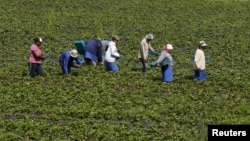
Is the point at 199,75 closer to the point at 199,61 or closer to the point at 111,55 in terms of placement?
the point at 199,61

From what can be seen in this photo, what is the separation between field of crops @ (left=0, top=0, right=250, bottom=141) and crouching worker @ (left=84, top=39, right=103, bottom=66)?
1.86ft

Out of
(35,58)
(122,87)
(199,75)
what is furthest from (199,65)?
(35,58)

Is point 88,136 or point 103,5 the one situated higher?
point 103,5

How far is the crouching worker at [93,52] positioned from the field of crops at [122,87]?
568 millimetres

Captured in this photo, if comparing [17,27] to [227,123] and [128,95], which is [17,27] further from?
[227,123]

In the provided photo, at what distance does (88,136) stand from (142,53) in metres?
9.00

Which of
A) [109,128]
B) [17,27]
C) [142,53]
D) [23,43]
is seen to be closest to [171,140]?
[109,128]

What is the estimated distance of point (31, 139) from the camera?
624 inches

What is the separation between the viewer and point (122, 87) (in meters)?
21.8

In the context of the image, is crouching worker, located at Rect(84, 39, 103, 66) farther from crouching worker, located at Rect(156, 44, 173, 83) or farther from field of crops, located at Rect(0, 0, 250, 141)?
crouching worker, located at Rect(156, 44, 173, 83)

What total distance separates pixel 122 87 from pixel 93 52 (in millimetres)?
4302

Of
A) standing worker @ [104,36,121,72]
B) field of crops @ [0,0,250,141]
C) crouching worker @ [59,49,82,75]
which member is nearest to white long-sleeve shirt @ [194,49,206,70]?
field of crops @ [0,0,250,141]

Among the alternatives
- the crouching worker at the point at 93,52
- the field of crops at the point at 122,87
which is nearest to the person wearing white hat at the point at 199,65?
the field of crops at the point at 122,87

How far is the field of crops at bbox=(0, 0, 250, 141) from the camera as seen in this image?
16781 millimetres
